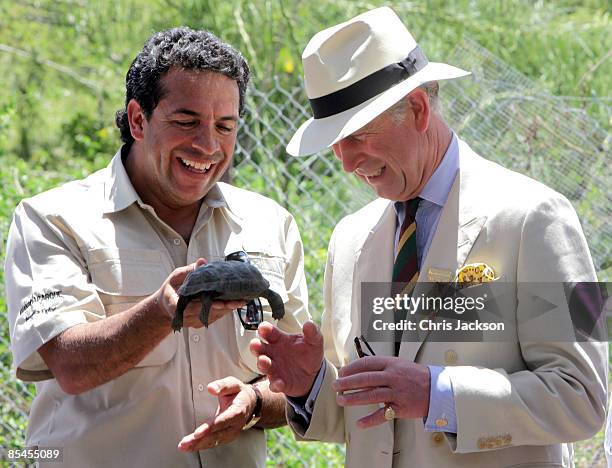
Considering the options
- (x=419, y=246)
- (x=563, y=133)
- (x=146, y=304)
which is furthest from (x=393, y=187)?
(x=563, y=133)

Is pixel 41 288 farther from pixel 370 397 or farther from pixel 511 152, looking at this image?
pixel 511 152

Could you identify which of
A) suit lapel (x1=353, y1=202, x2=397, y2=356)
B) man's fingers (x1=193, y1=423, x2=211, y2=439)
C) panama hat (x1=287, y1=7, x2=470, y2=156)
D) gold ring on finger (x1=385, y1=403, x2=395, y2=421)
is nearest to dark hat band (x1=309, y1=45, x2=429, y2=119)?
panama hat (x1=287, y1=7, x2=470, y2=156)

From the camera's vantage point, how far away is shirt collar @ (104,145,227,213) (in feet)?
10.9

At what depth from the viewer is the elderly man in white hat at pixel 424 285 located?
2.61 m

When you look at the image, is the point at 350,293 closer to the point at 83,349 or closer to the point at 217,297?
the point at 217,297

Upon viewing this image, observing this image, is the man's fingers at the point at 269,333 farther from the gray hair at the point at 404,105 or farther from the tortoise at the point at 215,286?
the gray hair at the point at 404,105

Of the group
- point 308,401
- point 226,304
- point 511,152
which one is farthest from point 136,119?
point 511,152

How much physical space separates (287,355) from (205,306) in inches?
12.0

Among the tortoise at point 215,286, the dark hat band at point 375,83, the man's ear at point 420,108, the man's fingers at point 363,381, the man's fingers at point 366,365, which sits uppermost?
the dark hat band at point 375,83

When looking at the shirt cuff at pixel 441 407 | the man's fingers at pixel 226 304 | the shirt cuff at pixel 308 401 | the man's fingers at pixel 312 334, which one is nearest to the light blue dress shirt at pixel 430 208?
the shirt cuff at pixel 308 401

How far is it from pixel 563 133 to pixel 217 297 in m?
2.63

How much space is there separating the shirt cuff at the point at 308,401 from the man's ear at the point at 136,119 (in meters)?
1.08

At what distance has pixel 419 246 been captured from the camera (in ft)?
9.66

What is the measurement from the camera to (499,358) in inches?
108
